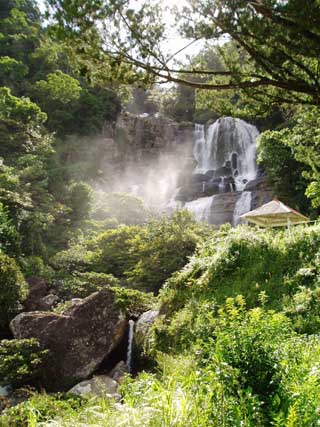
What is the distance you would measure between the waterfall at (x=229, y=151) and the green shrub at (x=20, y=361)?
70.6ft

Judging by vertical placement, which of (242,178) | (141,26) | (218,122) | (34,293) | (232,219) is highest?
(218,122)

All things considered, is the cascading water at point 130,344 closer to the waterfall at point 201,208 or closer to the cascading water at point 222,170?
the cascading water at point 222,170

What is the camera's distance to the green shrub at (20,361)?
7121 mm

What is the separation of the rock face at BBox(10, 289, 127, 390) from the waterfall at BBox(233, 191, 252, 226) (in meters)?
13.9

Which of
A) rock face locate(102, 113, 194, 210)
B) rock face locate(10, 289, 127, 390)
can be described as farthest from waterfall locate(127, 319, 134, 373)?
rock face locate(102, 113, 194, 210)

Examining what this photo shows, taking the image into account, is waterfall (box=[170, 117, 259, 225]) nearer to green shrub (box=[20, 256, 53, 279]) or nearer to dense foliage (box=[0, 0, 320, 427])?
dense foliage (box=[0, 0, 320, 427])

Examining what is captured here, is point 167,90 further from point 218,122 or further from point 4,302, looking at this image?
point 218,122

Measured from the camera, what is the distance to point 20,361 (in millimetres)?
7285

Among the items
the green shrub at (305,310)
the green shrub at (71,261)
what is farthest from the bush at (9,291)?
the green shrub at (305,310)

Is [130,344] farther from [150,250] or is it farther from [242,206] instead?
[242,206]

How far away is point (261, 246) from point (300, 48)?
4.76m

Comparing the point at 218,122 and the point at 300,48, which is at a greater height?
the point at 218,122

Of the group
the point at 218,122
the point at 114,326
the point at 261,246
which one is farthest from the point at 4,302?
the point at 218,122

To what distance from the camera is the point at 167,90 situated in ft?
17.5
